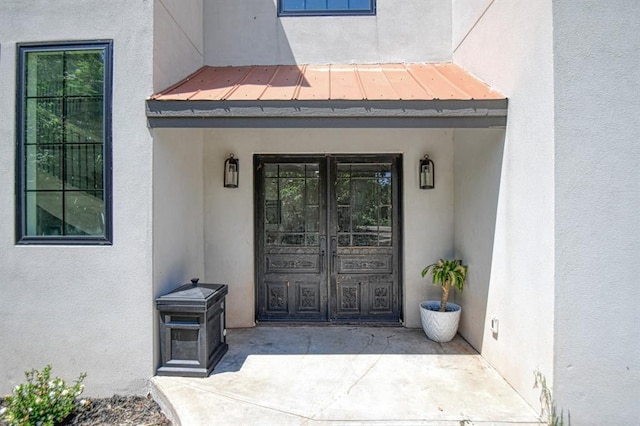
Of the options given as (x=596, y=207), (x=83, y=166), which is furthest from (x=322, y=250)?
(x=596, y=207)

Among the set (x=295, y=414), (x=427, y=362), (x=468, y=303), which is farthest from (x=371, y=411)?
(x=468, y=303)

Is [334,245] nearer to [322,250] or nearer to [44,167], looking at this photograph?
[322,250]

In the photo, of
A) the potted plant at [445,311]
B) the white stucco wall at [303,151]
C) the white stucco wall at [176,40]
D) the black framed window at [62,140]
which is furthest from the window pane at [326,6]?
the potted plant at [445,311]

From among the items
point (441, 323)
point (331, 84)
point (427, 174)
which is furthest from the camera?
point (427, 174)

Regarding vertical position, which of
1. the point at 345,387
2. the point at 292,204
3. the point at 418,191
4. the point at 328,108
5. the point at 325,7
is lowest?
the point at 345,387

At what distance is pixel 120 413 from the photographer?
10.6ft

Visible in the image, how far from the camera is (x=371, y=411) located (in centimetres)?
293

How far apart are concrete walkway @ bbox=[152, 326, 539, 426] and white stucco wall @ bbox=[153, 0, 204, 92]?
311cm

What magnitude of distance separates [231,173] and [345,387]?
322cm

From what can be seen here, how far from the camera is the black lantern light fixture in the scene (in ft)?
16.2

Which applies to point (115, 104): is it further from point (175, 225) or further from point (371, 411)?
point (371, 411)

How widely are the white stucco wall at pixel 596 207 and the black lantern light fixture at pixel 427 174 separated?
2.24 m

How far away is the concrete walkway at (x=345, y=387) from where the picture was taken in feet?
9.38

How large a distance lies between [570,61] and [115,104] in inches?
163
